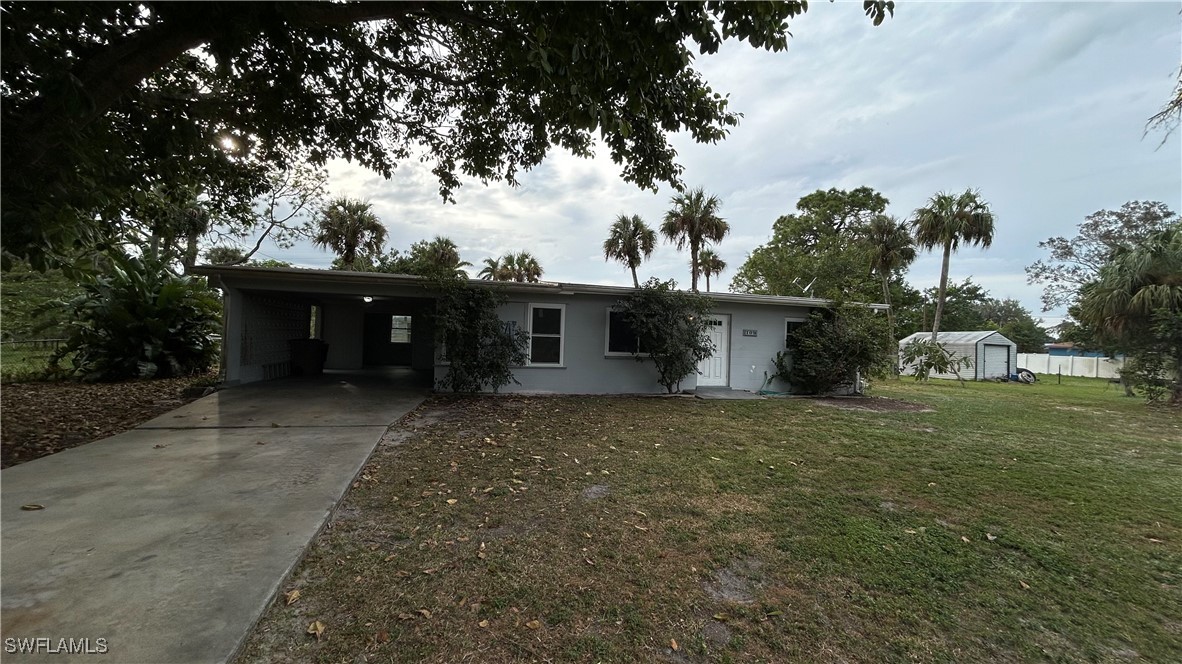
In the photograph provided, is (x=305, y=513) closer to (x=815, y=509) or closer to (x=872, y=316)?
(x=815, y=509)

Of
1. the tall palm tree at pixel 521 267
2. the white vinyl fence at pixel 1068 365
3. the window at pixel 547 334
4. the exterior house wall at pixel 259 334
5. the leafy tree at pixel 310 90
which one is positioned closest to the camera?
the leafy tree at pixel 310 90

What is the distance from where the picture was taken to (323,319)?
14352mm

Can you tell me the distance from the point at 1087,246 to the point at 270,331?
140ft

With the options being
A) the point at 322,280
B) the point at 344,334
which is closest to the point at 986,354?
the point at 322,280

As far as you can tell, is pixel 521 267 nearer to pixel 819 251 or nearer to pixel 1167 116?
pixel 819 251

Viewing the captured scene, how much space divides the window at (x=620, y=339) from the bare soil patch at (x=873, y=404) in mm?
4410

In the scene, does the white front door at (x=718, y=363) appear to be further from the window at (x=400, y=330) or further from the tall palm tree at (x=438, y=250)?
the tall palm tree at (x=438, y=250)

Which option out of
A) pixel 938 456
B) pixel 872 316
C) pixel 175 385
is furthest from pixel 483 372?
pixel 872 316

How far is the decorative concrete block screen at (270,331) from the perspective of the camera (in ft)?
32.0

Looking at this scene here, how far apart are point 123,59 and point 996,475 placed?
30.2 feet

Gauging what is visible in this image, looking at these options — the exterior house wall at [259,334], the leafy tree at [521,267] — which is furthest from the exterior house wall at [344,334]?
the leafy tree at [521,267]

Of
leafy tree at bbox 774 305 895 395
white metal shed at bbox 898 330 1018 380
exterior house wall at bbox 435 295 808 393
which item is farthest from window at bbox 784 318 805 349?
white metal shed at bbox 898 330 1018 380

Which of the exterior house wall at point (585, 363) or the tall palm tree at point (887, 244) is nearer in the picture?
the exterior house wall at point (585, 363)

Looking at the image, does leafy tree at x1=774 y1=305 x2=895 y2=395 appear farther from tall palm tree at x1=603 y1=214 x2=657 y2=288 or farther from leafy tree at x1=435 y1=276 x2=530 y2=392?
tall palm tree at x1=603 y1=214 x2=657 y2=288
